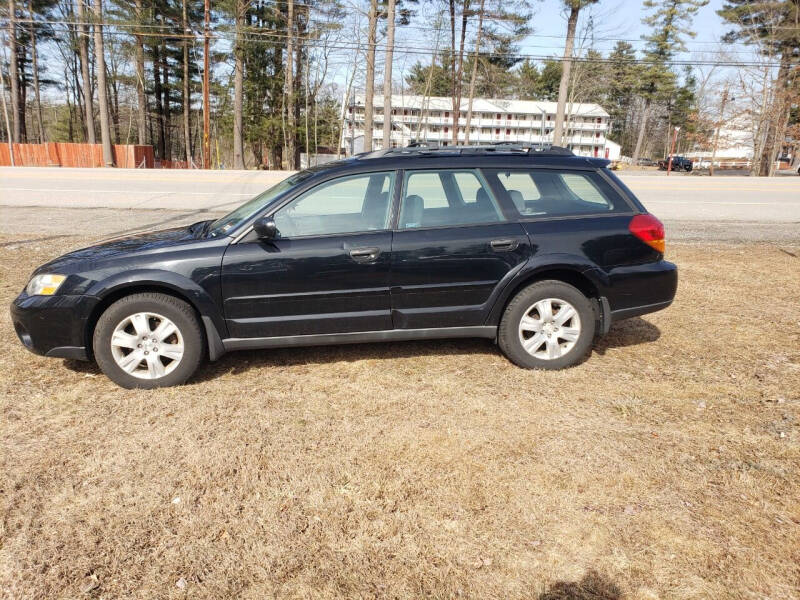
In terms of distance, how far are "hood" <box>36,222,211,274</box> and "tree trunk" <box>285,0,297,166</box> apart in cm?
3185

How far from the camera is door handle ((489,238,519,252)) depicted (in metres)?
4.01

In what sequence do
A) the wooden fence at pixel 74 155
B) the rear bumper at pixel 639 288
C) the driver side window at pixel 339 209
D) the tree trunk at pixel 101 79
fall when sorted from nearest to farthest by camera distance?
the driver side window at pixel 339 209, the rear bumper at pixel 639 288, the tree trunk at pixel 101 79, the wooden fence at pixel 74 155

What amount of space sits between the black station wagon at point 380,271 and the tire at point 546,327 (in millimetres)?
11

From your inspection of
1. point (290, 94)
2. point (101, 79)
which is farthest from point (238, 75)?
point (101, 79)

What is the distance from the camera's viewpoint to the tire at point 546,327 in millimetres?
4113

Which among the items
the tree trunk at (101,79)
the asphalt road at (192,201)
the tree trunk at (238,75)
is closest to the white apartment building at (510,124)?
the tree trunk at (238,75)

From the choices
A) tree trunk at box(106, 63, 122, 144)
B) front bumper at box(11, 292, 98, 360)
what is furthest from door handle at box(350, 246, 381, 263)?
tree trunk at box(106, 63, 122, 144)

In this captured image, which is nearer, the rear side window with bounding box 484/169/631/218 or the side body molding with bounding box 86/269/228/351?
the side body molding with bounding box 86/269/228/351

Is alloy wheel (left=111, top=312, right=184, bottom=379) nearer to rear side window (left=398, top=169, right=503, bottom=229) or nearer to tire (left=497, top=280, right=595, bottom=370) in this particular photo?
rear side window (left=398, top=169, right=503, bottom=229)

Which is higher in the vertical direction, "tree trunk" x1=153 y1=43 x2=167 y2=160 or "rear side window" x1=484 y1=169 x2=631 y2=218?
"tree trunk" x1=153 y1=43 x2=167 y2=160

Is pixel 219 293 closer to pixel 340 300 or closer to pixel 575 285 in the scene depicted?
pixel 340 300

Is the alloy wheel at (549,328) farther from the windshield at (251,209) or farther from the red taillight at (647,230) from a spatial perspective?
the windshield at (251,209)

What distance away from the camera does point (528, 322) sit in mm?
4152

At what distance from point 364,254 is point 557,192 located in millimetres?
1653
